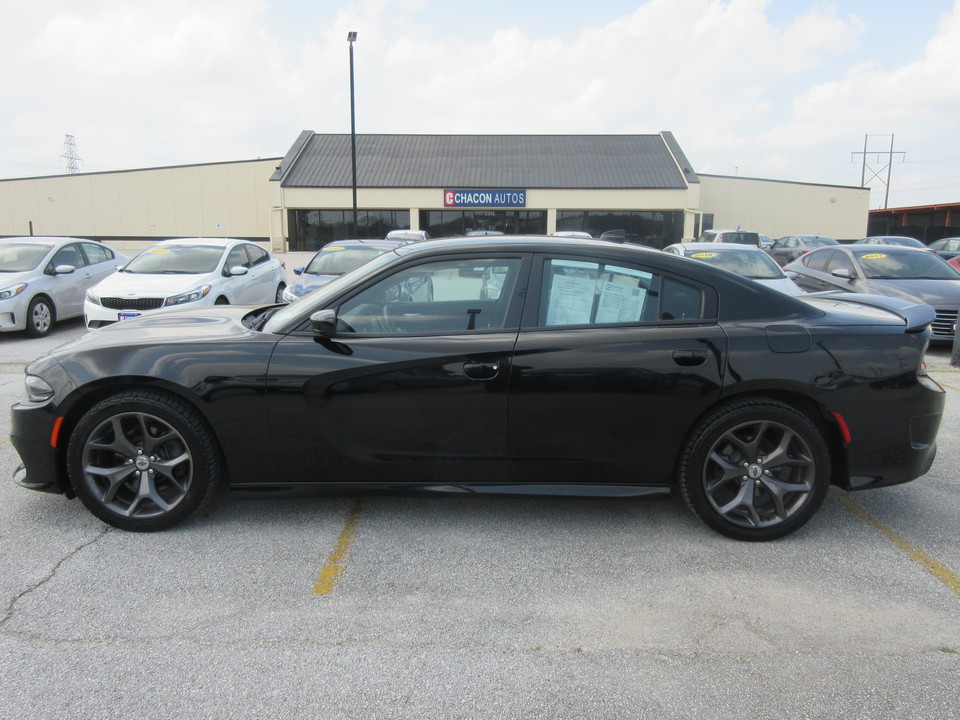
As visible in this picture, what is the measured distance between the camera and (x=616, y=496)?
3.57 meters

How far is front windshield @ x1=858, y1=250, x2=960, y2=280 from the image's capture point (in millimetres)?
10211

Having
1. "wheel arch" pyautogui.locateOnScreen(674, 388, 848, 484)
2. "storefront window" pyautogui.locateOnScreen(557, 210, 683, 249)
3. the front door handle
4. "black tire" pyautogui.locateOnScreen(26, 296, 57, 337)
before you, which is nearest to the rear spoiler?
"wheel arch" pyautogui.locateOnScreen(674, 388, 848, 484)

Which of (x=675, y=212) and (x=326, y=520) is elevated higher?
(x=675, y=212)

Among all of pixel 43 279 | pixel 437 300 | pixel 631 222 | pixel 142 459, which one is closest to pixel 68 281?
pixel 43 279

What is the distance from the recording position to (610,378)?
137 inches

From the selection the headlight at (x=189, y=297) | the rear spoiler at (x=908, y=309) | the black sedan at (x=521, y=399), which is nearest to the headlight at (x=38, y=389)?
the black sedan at (x=521, y=399)

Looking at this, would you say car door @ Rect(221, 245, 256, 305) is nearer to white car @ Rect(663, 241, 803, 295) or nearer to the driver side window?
white car @ Rect(663, 241, 803, 295)

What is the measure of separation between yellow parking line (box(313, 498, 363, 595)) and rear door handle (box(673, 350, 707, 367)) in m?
1.90


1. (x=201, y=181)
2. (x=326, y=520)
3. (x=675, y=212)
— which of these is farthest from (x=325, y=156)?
(x=326, y=520)

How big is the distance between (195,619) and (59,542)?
3.82 ft

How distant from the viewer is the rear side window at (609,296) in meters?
3.61

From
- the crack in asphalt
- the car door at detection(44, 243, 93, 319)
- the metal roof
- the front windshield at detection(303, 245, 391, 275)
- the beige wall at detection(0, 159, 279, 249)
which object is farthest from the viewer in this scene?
the beige wall at detection(0, 159, 279, 249)

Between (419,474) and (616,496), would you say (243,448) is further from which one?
(616,496)

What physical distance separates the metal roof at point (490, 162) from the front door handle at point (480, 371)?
113ft
